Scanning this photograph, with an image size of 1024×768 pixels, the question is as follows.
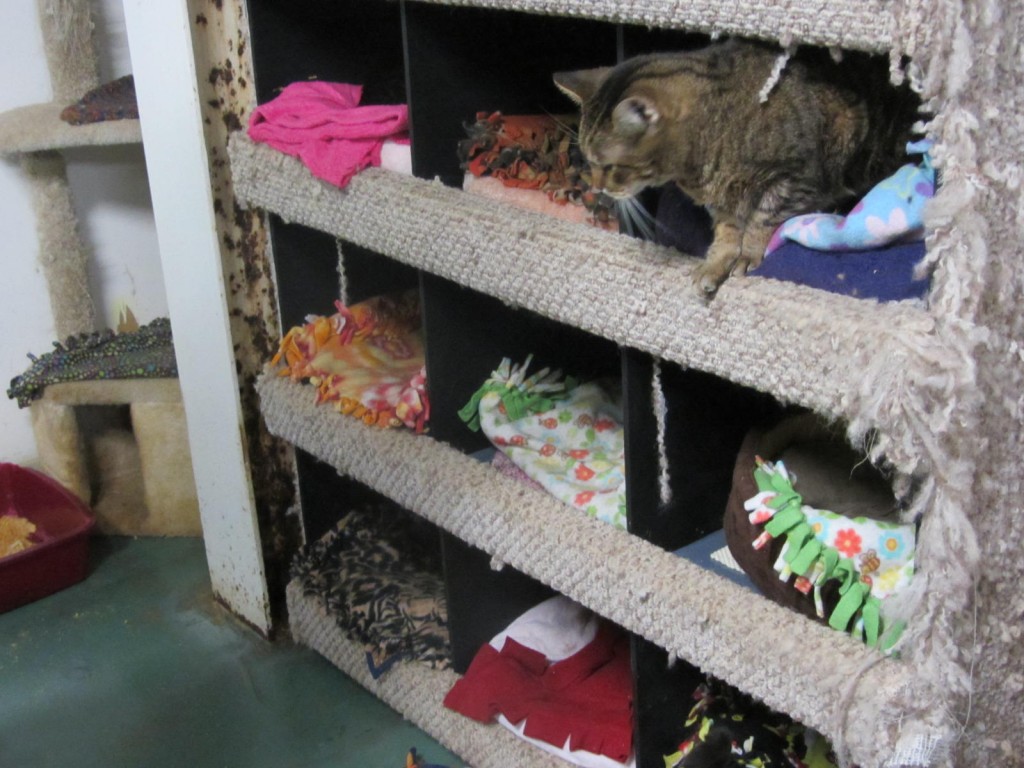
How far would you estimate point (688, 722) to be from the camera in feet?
4.65

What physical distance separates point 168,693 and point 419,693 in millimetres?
449

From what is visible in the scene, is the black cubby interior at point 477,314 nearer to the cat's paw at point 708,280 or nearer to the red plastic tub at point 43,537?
the cat's paw at point 708,280

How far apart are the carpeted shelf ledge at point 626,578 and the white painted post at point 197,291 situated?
0.17 metres

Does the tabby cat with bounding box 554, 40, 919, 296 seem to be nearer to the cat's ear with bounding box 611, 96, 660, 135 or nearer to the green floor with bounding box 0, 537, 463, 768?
the cat's ear with bounding box 611, 96, 660, 135

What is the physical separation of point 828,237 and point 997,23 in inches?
9.7

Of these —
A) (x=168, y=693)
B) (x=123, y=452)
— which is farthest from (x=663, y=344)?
(x=123, y=452)

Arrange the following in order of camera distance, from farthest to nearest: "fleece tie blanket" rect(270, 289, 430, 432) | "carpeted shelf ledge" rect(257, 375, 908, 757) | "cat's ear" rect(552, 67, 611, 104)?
"fleece tie blanket" rect(270, 289, 430, 432)
"cat's ear" rect(552, 67, 611, 104)
"carpeted shelf ledge" rect(257, 375, 908, 757)

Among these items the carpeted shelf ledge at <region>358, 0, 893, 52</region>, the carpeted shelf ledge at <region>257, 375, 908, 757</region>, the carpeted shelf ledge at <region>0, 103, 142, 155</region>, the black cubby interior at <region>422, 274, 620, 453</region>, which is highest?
the carpeted shelf ledge at <region>358, 0, 893, 52</region>

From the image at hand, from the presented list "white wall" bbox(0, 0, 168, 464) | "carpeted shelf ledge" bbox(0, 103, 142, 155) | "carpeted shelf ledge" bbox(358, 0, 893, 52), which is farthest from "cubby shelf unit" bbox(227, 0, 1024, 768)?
"white wall" bbox(0, 0, 168, 464)

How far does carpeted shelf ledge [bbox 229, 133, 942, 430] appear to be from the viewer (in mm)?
955

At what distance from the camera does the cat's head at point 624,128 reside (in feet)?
3.59

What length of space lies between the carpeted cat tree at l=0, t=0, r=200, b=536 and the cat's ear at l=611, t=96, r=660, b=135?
4.30 feet

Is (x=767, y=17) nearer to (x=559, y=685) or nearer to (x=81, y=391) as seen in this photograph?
(x=559, y=685)

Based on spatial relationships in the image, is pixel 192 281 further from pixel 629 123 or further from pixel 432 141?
pixel 629 123
